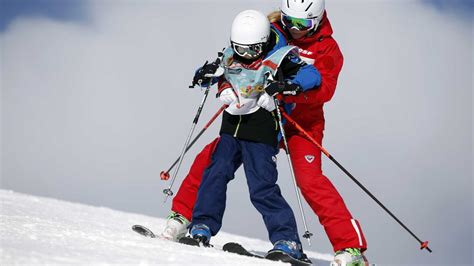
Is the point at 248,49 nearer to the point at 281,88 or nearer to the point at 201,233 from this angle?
the point at 281,88

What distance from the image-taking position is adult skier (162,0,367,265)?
6852 mm

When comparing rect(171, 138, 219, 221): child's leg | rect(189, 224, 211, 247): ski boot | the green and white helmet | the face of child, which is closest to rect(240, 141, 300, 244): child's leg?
rect(189, 224, 211, 247): ski boot

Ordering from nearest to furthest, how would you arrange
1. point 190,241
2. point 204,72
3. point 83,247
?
point 83,247 → point 190,241 → point 204,72

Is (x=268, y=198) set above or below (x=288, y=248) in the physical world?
above

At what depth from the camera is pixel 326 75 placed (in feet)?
23.4

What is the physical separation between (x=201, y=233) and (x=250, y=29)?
1666mm

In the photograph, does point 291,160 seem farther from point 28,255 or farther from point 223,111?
point 28,255

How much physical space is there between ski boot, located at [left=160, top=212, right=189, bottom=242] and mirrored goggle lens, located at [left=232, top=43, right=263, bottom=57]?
1519 mm

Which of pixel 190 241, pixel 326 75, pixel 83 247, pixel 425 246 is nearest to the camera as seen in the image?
pixel 83 247

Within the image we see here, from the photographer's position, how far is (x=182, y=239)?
6.74m

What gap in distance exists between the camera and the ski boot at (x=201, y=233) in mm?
6801

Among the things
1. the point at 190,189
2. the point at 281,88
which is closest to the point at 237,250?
the point at 190,189

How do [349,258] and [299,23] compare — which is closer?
[349,258]

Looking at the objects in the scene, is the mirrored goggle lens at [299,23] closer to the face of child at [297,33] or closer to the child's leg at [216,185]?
the face of child at [297,33]
